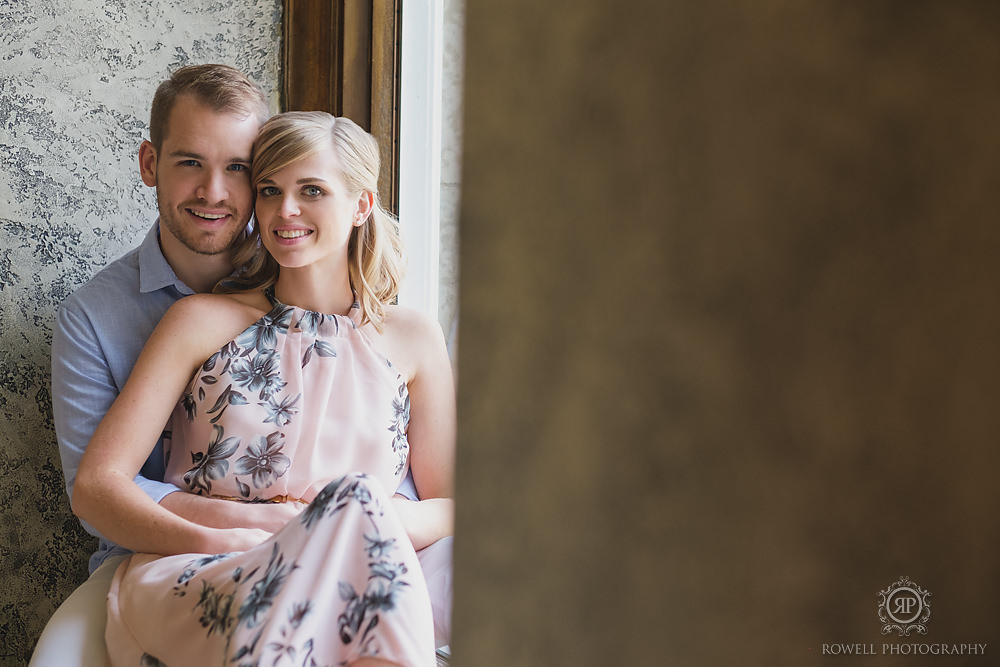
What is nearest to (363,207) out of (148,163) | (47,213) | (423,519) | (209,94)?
(209,94)

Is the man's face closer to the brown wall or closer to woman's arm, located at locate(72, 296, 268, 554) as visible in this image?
woman's arm, located at locate(72, 296, 268, 554)

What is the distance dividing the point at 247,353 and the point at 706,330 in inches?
54.9

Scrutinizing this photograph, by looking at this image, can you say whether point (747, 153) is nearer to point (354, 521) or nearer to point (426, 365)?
point (354, 521)

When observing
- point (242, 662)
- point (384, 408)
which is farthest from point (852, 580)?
point (384, 408)

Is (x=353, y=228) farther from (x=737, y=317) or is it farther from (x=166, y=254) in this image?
(x=737, y=317)

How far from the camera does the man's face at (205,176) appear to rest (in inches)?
59.6

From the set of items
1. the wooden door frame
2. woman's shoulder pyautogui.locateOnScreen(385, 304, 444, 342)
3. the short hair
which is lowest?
woman's shoulder pyautogui.locateOnScreen(385, 304, 444, 342)

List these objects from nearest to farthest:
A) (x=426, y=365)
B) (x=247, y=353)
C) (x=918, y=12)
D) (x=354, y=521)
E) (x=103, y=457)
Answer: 1. (x=918, y=12)
2. (x=354, y=521)
3. (x=103, y=457)
4. (x=247, y=353)
5. (x=426, y=365)

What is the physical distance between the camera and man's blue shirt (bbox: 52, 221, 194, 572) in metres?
1.46

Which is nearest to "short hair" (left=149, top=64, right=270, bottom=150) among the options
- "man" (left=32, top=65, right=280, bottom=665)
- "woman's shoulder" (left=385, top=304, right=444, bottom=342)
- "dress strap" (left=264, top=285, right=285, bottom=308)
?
"man" (left=32, top=65, right=280, bottom=665)

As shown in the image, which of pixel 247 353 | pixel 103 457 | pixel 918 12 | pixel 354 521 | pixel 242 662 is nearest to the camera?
pixel 918 12

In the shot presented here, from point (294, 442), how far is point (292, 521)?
0.28 meters

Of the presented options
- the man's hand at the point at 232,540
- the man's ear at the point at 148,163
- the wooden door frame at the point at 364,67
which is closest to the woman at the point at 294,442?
the man's hand at the point at 232,540

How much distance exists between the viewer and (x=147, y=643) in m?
1.13
